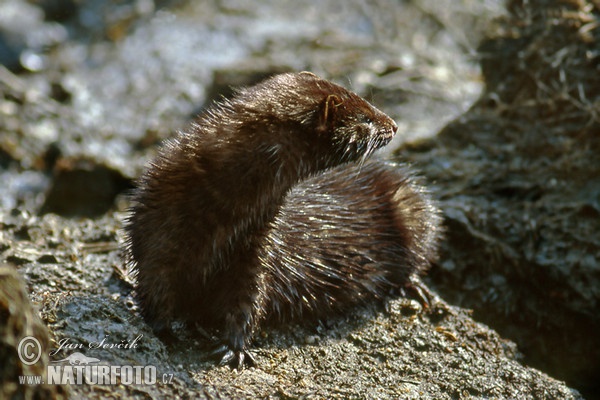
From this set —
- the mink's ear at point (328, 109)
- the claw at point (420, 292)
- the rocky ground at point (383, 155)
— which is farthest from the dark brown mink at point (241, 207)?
the claw at point (420, 292)

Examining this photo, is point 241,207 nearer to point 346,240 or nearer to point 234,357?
point 234,357

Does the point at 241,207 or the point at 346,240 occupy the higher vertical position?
the point at 241,207

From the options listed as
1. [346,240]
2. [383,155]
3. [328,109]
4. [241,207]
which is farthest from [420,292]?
[241,207]

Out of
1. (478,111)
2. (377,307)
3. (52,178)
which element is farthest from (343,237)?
(52,178)

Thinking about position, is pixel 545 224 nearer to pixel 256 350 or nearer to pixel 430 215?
pixel 430 215

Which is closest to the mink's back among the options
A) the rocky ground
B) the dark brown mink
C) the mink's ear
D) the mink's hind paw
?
the dark brown mink

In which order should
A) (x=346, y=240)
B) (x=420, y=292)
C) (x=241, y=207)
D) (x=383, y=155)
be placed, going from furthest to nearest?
(x=383, y=155)
(x=420, y=292)
(x=346, y=240)
(x=241, y=207)

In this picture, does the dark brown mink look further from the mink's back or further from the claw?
the claw
